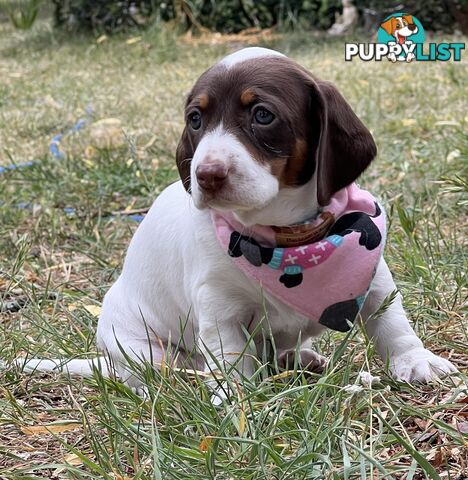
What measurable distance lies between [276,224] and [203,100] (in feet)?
1.58

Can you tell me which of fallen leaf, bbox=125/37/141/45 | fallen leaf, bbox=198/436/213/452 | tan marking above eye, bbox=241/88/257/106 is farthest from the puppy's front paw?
fallen leaf, bbox=125/37/141/45

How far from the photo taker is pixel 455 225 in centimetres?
435

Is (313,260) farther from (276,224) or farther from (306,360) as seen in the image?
(306,360)

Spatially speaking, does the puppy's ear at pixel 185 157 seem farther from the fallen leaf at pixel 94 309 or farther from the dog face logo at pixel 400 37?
the dog face logo at pixel 400 37

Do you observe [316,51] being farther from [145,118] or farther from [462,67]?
[145,118]

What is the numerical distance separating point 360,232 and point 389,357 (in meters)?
0.42

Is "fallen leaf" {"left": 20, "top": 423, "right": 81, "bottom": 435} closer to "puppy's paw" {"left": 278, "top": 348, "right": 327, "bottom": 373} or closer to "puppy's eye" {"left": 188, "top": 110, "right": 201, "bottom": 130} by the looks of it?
"puppy's paw" {"left": 278, "top": 348, "right": 327, "bottom": 373}

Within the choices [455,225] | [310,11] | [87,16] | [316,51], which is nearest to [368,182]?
[455,225]

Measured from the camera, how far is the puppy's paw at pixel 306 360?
304 centimetres

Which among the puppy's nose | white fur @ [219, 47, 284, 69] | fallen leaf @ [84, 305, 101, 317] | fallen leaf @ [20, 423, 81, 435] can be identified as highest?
white fur @ [219, 47, 284, 69]

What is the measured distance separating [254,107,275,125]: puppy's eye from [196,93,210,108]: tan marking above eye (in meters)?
0.15

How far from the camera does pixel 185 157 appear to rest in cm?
306

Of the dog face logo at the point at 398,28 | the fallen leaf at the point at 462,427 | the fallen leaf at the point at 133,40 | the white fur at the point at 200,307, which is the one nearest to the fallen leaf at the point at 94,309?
the white fur at the point at 200,307

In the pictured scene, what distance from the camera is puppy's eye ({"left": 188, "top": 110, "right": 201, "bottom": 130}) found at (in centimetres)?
282
